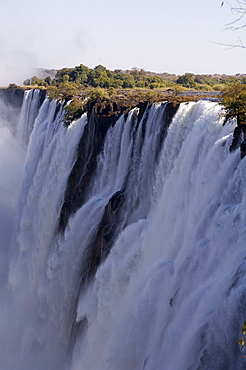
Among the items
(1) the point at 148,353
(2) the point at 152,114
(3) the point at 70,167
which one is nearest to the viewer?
(1) the point at 148,353

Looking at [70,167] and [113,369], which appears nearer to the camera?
[113,369]

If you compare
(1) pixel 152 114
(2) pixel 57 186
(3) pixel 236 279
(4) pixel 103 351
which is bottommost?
(4) pixel 103 351

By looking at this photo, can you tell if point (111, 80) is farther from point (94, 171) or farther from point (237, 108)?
point (237, 108)

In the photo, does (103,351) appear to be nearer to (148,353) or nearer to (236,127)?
(148,353)

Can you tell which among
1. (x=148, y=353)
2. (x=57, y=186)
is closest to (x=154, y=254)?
(x=148, y=353)

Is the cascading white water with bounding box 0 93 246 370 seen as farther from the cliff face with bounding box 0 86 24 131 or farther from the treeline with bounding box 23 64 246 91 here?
the treeline with bounding box 23 64 246 91

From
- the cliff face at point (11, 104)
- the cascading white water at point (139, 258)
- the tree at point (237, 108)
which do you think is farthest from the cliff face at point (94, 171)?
the cliff face at point (11, 104)

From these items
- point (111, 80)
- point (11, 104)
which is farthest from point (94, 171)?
point (111, 80)

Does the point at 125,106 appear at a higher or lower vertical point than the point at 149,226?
higher
